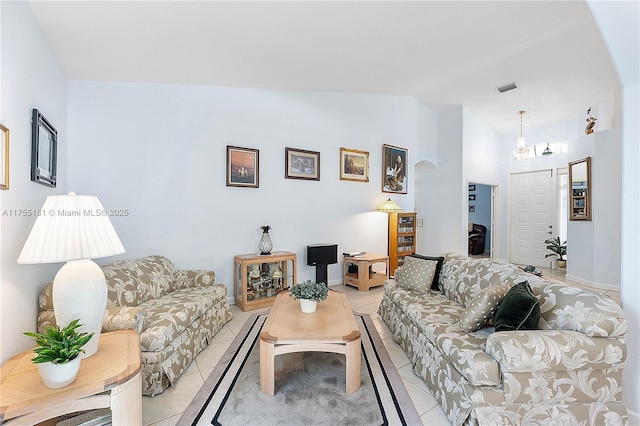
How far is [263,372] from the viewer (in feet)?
6.29

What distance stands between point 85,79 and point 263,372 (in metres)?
3.61

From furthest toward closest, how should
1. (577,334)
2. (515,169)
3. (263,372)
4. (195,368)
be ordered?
1. (515,169)
2. (195,368)
3. (263,372)
4. (577,334)

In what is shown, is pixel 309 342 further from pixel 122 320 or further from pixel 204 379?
pixel 122 320

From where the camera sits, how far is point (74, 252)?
1.43 meters

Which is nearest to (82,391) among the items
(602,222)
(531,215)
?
(602,222)

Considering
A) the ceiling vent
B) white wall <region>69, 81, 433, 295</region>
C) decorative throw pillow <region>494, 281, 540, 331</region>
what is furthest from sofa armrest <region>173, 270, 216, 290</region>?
the ceiling vent

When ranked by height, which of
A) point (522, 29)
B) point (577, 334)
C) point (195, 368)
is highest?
point (522, 29)

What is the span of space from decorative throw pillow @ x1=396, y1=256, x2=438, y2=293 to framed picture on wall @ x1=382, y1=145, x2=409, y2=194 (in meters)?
2.30

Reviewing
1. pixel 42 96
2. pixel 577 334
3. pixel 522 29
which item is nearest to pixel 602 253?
pixel 522 29

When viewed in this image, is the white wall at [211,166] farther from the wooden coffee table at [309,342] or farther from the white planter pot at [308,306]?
the wooden coffee table at [309,342]

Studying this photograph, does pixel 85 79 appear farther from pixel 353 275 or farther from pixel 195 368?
pixel 353 275

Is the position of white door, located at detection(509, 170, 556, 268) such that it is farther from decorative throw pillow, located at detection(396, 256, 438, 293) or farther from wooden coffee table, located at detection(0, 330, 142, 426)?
wooden coffee table, located at detection(0, 330, 142, 426)

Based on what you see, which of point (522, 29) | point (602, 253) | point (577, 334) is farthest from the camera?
point (602, 253)

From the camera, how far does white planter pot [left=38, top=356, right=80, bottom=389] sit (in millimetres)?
1192
